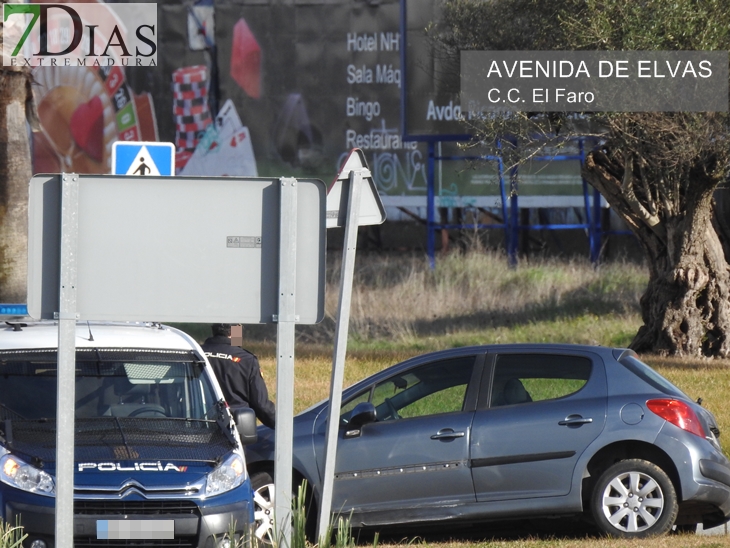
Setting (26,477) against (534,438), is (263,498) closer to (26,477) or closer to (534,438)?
(534,438)

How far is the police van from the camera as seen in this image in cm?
588

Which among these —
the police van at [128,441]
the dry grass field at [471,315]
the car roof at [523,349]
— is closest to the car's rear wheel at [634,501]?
the car roof at [523,349]

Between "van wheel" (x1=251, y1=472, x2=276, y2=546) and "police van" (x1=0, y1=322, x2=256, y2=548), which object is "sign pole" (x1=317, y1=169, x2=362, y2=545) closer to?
"police van" (x1=0, y1=322, x2=256, y2=548)

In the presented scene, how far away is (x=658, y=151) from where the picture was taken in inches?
602

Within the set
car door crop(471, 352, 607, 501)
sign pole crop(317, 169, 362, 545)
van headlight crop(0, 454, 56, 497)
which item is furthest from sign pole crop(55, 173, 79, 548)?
car door crop(471, 352, 607, 501)

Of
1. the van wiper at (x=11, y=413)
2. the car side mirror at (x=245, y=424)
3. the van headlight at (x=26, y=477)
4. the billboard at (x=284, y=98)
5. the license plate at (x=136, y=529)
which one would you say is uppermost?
the billboard at (x=284, y=98)

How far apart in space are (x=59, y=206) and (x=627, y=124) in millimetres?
11399

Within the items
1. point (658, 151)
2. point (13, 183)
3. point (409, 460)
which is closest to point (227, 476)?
point (409, 460)

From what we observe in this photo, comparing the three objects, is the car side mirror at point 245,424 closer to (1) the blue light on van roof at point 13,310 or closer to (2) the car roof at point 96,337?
(2) the car roof at point 96,337

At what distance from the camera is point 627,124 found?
596 inches

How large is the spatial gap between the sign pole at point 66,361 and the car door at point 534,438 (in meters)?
3.51

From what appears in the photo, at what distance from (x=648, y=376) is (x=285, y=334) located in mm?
3936

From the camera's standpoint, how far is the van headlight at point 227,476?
614cm

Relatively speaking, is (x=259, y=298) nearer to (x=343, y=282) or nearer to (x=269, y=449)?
(x=343, y=282)
